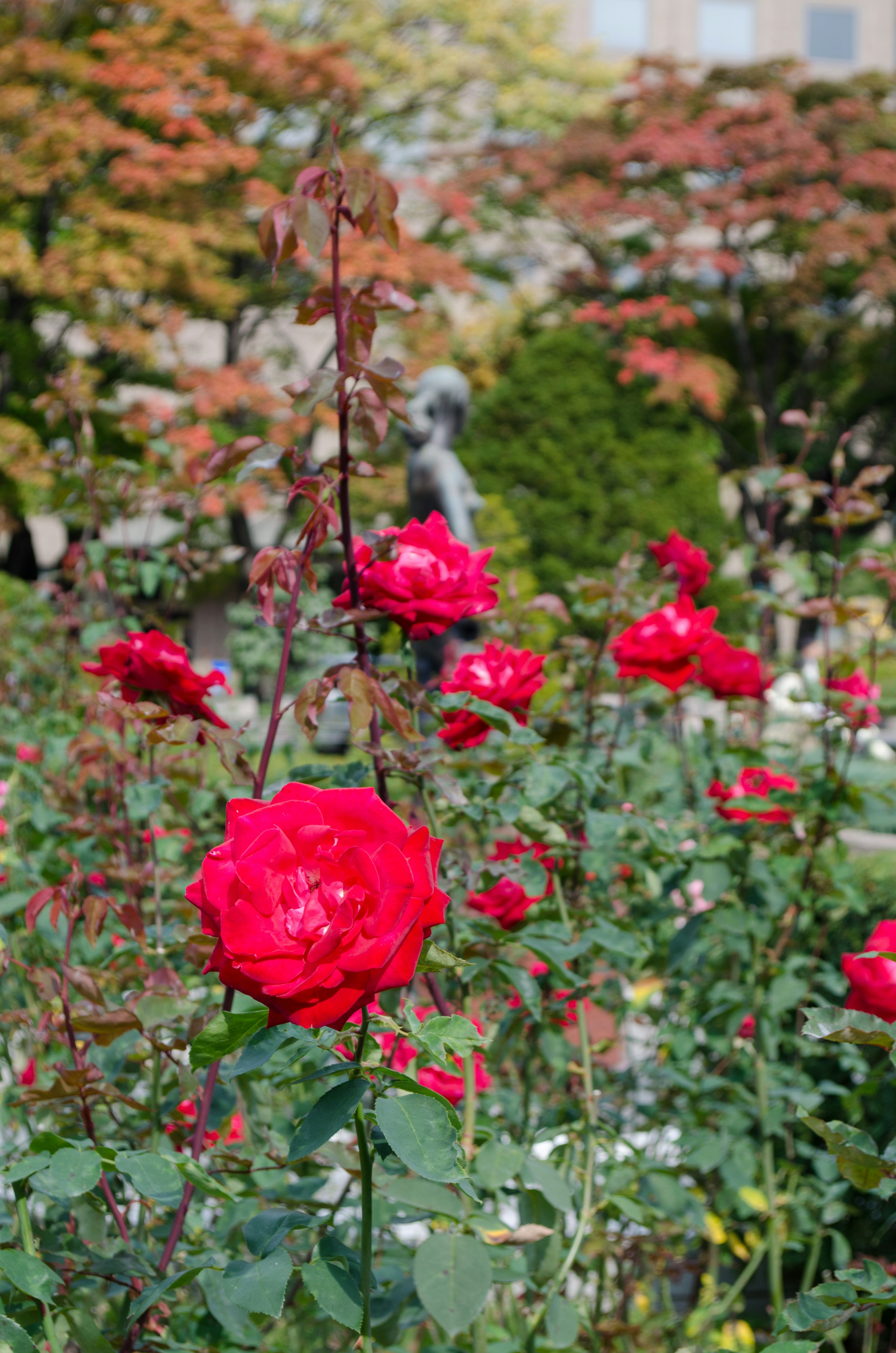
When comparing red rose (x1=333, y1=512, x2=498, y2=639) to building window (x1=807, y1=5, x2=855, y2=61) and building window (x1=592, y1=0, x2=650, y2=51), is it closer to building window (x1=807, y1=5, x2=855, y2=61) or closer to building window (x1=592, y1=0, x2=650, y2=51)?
building window (x1=592, y1=0, x2=650, y2=51)

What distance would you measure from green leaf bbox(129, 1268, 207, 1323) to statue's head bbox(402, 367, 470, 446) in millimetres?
3511

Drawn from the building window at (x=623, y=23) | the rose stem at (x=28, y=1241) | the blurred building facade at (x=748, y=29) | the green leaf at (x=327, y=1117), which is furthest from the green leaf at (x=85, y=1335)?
the building window at (x=623, y=23)

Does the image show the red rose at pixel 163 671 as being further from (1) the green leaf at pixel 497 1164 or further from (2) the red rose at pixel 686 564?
(2) the red rose at pixel 686 564

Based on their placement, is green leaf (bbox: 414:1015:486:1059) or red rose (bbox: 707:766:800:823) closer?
green leaf (bbox: 414:1015:486:1059)

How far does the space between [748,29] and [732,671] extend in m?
26.2

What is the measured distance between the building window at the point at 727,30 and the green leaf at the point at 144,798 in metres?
25.6

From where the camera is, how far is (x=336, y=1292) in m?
0.80

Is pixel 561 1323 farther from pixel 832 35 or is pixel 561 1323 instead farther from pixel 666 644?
pixel 832 35

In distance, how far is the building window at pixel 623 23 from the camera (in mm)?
22797

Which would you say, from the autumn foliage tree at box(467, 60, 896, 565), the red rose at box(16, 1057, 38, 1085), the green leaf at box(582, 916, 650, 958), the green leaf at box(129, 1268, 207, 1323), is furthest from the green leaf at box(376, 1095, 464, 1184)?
the autumn foliage tree at box(467, 60, 896, 565)

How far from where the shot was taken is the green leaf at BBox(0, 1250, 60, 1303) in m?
0.81

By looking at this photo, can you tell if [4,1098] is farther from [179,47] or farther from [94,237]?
[179,47]

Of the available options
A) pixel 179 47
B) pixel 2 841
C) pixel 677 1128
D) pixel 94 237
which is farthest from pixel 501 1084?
pixel 179 47

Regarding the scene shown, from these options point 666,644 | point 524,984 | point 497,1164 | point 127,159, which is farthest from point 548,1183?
point 127,159
